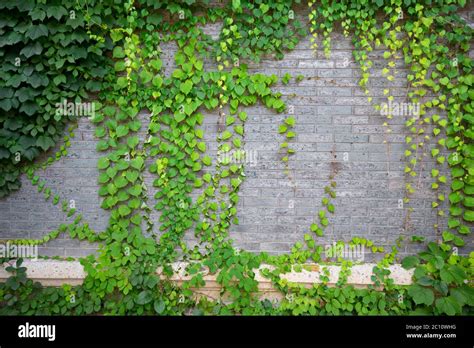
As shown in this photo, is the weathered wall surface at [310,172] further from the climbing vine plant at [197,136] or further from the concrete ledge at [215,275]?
the concrete ledge at [215,275]

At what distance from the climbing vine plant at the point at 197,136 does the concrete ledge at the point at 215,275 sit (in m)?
0.06

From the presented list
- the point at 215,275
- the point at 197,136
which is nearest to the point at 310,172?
the point at 197,136

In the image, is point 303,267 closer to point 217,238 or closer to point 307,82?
point 217,238

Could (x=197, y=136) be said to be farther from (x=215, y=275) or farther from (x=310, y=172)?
(x=215, y=275)

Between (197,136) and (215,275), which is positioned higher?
(197,136)

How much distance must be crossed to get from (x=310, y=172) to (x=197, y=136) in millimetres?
1079

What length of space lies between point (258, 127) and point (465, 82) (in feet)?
5.86

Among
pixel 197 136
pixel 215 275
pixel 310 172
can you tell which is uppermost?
pixel 197 136

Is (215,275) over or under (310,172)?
under

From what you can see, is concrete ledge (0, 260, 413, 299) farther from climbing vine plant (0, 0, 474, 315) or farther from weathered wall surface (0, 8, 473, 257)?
weathered wall surface (0, 8, 473, 257)

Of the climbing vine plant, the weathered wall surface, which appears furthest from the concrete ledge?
the weathered wall surface

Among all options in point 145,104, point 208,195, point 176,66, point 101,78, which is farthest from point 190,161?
point 101,78

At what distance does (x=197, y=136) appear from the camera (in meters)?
3.29

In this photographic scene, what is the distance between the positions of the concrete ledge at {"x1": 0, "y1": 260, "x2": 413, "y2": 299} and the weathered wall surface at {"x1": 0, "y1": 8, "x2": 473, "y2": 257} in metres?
0.20
